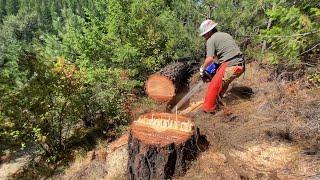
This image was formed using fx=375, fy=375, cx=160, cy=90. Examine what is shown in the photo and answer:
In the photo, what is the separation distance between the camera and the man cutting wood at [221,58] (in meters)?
7.11

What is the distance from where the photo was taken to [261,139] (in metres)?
6.26

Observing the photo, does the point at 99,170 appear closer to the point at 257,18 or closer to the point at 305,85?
the point at 305,85

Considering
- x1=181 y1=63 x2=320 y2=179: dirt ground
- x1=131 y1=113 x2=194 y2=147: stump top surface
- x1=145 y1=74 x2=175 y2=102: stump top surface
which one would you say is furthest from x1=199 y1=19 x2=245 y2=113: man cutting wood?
x1=145 y1=74 x2=175 y2=102: stump top surface

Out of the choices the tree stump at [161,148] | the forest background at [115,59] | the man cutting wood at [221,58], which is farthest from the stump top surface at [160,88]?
the tree stump at [161,148]

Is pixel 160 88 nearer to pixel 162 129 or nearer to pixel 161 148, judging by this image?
pixel 162 129

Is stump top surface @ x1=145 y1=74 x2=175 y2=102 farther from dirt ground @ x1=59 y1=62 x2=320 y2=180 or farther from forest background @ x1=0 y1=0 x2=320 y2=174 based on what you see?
dirt ground @ x1=59 y1=62 x2=320 y2=180

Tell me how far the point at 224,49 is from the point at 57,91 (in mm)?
4074

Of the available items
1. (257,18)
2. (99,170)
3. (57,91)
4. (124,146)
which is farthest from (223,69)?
(257,18)

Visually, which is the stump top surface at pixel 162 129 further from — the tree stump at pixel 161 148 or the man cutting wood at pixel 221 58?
the man cutting wood at pixel 221 58

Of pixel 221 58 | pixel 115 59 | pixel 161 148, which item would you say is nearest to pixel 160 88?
pixel 115 59

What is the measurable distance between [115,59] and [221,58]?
502cm

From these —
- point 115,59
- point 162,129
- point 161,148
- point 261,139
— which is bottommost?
point 261,139

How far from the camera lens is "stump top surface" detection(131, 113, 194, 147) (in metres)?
5.41

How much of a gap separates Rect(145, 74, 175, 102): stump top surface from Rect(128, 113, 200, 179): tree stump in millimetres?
4053
